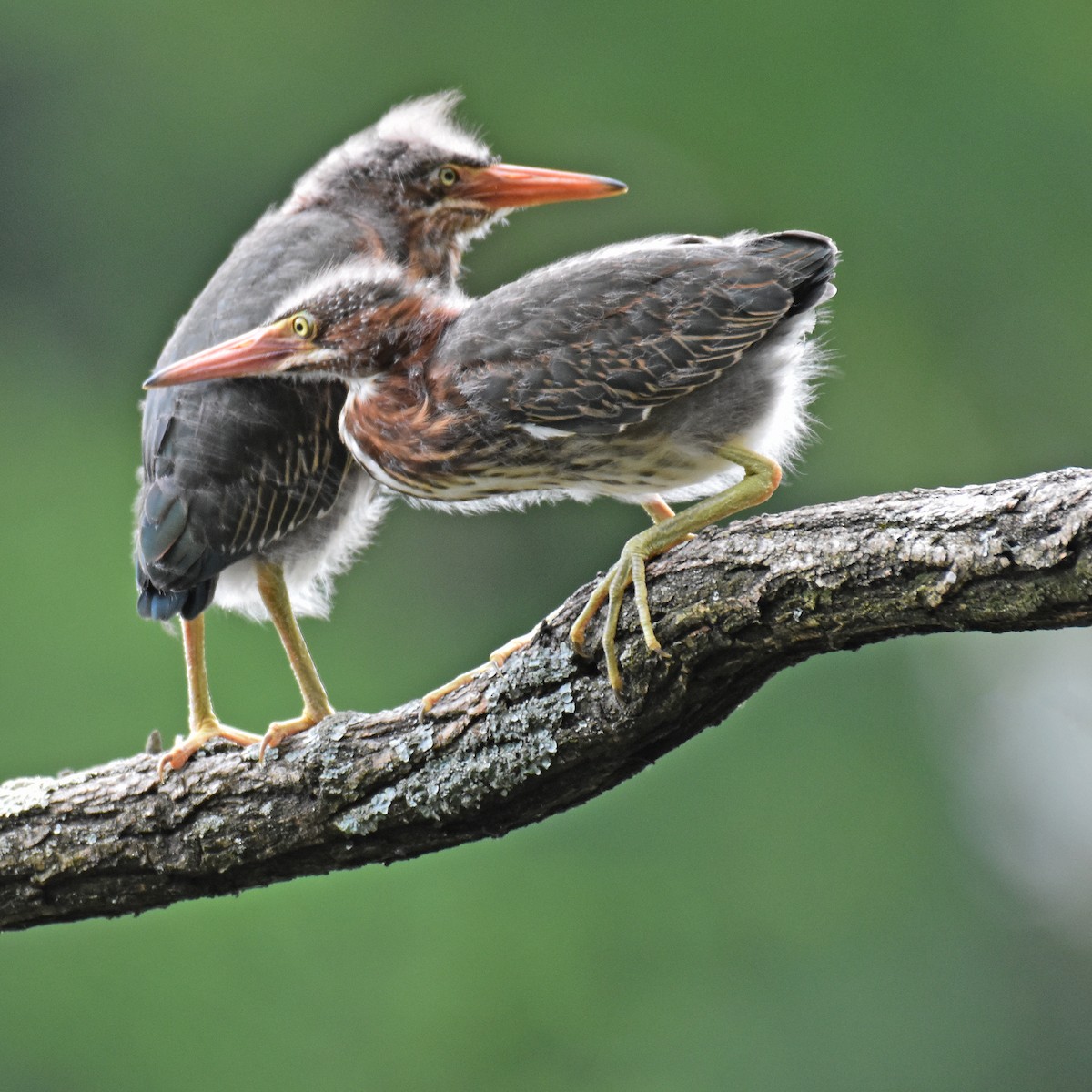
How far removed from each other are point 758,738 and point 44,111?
568 cm

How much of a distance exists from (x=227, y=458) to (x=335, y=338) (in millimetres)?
441

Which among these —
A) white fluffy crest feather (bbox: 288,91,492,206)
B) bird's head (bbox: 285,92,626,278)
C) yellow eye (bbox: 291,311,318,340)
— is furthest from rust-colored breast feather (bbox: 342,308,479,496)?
white fluffy crest feather (bbox: 288,91,492,206)

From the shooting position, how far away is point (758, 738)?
767 centimetres

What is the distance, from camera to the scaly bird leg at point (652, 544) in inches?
91.3

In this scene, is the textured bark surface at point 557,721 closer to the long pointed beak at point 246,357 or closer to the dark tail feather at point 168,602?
the dark tail feather at point 168,602

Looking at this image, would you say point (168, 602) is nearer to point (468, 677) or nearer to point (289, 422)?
point (289, 422)

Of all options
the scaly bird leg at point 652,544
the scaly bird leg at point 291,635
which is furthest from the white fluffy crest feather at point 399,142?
the scaly bird leg at point 652,544

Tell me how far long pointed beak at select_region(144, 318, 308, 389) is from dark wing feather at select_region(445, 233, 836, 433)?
278mm

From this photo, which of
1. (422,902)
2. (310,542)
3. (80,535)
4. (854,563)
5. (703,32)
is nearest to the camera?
(854,563)

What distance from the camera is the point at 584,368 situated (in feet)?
8.30

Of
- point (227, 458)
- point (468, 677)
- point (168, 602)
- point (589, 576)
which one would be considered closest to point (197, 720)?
point (168, 602)

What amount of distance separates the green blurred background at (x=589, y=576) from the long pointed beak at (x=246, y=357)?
271 centimetres

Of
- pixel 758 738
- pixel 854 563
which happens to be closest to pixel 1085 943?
pixel 758 738

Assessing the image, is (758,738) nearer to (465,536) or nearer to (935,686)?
(935,686)
